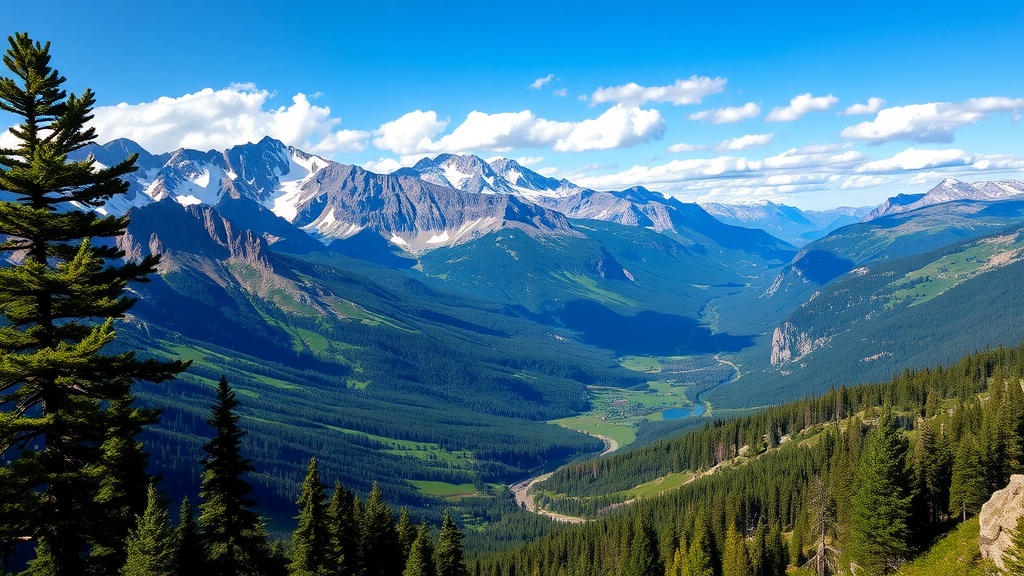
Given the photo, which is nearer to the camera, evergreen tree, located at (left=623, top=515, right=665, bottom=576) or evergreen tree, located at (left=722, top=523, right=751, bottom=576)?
evergreen tree, located at (left=722, top=523, right=751, bottom=576)

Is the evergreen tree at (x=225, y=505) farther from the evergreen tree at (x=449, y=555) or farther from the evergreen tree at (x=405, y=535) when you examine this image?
the evergreen tree at (x=449, y=555)

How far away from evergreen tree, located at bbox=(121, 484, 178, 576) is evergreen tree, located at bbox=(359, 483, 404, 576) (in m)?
Answer: 25.8

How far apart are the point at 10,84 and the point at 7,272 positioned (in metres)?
6.90

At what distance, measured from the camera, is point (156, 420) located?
26.7 metres

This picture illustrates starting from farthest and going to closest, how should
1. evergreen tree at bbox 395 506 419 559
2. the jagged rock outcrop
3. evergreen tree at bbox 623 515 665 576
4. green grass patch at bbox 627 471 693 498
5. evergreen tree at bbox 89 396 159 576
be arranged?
green grass patch at bbox 627 471 693 498 < evergreen tree at bbox 623 515 665 576 < evergreen tree at bbox 395 506 419 559 < the jagged rock outcrop < evergreen tree at bbox 89 396 159 576

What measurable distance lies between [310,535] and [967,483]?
64167 mm

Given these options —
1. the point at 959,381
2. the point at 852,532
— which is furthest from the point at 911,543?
the point at 959,381

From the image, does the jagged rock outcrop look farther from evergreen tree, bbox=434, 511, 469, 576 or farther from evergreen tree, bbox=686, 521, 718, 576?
evergreen tree, bbox=434, 511, 469, 576

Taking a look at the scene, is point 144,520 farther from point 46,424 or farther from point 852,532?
point 852,532

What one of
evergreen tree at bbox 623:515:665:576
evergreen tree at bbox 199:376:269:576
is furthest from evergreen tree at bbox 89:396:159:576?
evergreen tree at bbox 623:515:665:576

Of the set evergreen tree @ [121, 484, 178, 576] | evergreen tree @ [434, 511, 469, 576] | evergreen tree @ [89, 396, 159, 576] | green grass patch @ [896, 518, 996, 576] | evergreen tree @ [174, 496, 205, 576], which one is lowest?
evergreen tree @ [434, 511, 469, 576]

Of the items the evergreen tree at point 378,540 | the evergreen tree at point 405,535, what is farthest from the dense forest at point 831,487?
the evergreen tree at point 378,540

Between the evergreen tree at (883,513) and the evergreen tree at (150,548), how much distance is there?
5779cm

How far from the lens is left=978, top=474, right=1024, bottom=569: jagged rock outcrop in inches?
1740
